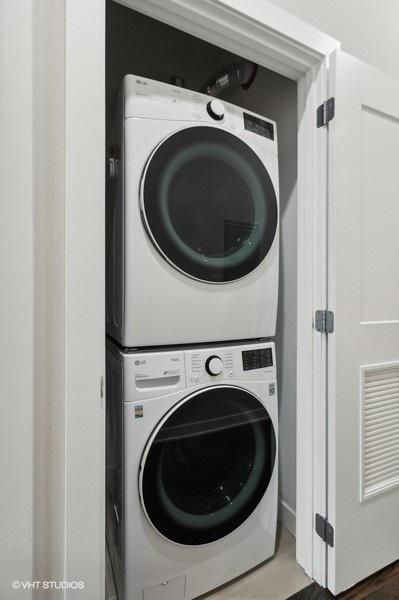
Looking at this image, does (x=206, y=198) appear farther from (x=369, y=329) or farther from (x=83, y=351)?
(x=369, y=329)

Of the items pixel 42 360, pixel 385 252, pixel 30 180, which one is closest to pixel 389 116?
pixel 385 252

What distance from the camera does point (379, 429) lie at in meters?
1.41

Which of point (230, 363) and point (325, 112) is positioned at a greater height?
point (325, 112)

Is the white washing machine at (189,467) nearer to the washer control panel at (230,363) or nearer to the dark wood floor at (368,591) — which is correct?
the washer control panel at (230,363)

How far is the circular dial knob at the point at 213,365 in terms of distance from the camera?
1243 millimetres

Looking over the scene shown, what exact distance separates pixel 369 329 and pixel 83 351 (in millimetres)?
1101

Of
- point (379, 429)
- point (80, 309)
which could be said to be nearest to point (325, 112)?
point (80, 309)

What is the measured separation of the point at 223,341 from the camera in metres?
1.33

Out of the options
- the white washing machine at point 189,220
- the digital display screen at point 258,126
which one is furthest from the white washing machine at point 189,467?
the digital display screen at point 258,126

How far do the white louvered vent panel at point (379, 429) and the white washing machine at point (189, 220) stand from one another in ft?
1.54

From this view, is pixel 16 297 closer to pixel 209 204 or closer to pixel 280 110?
pixel 209 204

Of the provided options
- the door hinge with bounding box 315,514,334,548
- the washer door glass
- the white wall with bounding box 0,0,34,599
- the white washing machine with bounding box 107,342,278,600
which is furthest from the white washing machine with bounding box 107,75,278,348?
the door hinge with bounding box 315,514,334,548

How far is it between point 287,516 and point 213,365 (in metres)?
1.03

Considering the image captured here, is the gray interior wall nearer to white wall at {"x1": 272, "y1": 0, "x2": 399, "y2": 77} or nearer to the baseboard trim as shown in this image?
the baseboard trim
